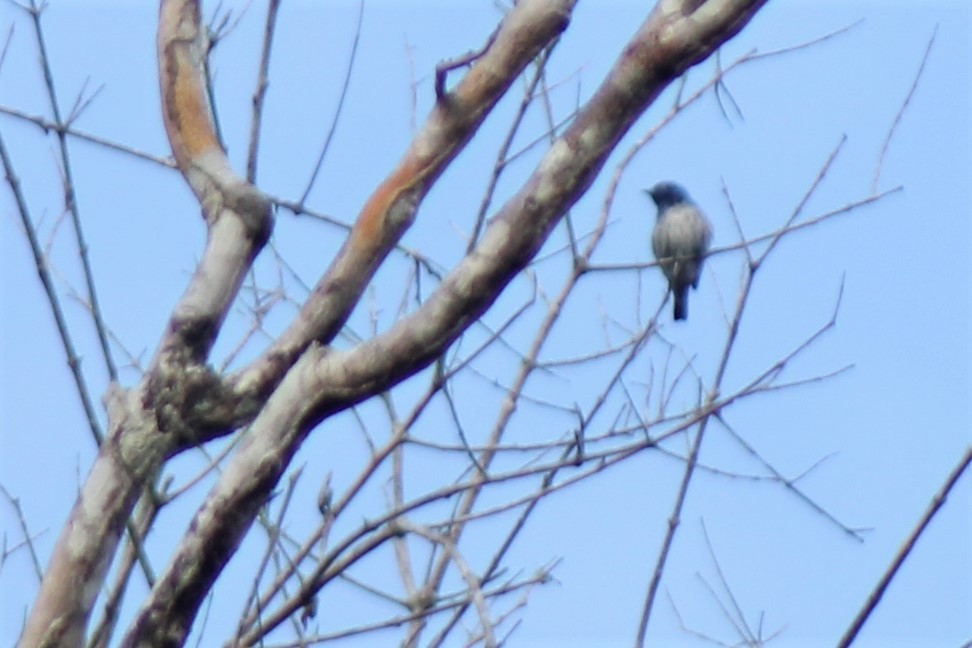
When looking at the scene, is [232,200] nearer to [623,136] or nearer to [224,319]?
[224,319]

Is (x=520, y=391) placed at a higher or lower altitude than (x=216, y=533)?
higher

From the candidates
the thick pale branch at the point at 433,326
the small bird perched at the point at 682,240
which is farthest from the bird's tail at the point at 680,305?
the thick pale branch at the point at 433,326

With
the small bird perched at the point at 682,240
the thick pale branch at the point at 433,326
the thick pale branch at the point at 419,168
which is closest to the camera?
the thick pale branch at the point at 433,326

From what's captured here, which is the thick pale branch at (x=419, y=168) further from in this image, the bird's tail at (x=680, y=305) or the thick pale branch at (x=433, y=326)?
the bird's tail at (x=680, y=305)

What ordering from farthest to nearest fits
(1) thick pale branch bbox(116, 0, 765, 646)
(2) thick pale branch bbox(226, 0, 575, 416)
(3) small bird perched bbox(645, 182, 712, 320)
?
(3) small bird perched bbox(645, 182, 712, 320) < (2) thick pale branch bbox(226, 0, 575, 416) < (1) thick pale branch bbox(116, 0, 765, 646)

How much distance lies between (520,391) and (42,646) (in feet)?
5.58

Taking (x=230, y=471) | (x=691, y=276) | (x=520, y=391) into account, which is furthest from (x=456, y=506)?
(x=691, y=276)

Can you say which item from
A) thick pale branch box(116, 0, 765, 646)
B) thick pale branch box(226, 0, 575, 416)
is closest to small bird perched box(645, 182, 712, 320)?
thick pale branch box(226, 0, 575, 416)

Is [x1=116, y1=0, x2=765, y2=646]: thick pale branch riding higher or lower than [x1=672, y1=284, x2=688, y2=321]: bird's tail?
lower

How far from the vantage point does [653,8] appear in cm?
256

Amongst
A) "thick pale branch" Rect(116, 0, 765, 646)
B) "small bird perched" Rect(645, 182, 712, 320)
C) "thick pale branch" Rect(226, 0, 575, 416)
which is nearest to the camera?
"thick pale branch" Rect(116, 0, 765, 646)

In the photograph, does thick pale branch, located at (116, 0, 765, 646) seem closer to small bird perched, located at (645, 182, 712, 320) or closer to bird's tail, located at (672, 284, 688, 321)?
small bird perched, located at (645, 182, 712, 320)

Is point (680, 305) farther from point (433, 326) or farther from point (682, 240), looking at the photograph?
point (433, 326)

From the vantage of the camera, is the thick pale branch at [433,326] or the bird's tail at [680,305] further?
the bird's tail at [680,305]
